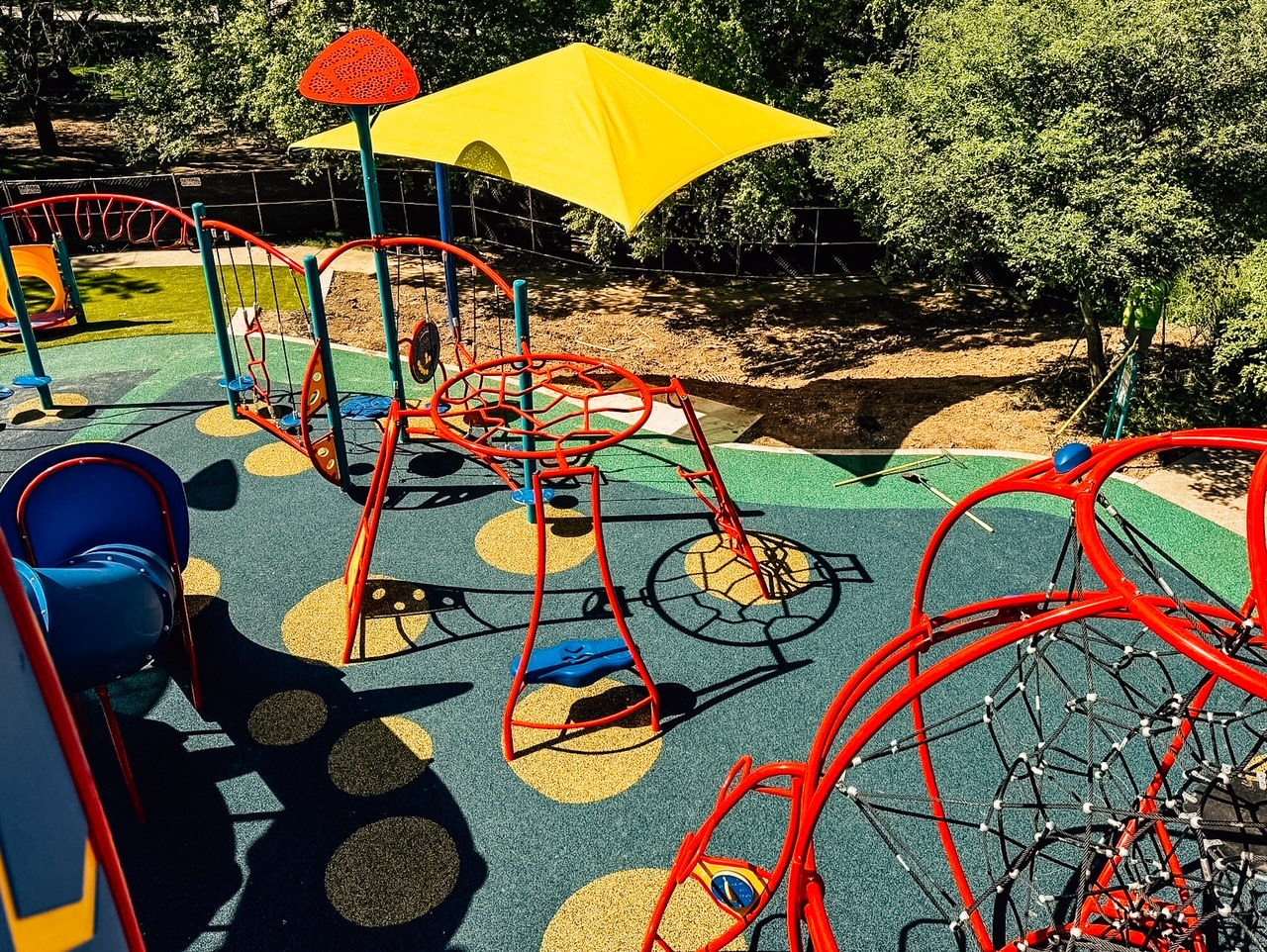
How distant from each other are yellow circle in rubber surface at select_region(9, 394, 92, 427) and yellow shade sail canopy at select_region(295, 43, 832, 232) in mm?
4857

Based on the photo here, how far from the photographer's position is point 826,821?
666 cm

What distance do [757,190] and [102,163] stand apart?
2026 centimetres

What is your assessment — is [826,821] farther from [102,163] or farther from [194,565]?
[102,163]

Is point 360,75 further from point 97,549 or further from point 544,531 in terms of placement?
point 97,549

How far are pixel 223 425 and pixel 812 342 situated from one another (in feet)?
30.9

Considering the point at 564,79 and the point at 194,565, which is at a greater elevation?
the point at 564,79

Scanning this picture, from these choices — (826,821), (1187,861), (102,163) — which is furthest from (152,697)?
(102,163)

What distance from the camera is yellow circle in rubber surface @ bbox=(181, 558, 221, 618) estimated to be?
28.7 ft

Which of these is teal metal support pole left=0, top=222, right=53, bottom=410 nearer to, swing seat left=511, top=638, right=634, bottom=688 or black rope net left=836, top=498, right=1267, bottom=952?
swing seat left=511, top=638, right=634, bottom=688

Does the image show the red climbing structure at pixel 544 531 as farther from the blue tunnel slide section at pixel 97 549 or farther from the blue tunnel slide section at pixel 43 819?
the blue tunnel slide section at pixel 43 819

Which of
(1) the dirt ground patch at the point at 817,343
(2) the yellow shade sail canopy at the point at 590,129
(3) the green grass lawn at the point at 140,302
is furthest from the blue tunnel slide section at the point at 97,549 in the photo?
(3) the green grass lawn at the point at 140,302

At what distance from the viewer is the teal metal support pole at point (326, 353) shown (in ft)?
31.2

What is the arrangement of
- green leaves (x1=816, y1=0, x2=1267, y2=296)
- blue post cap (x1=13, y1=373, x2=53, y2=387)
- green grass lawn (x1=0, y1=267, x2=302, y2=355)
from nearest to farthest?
green leaves (x1=816, y1=0, x2=1267, y2=296)
blue post cap (x1=13, y1=373, x2=53, y2=387)
green grass lawn (x1=0, y1=267, x2=302, y2=355)

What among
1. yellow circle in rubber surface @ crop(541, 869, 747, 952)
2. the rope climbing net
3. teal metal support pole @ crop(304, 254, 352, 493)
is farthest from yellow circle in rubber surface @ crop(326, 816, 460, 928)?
teal metal support pole @ crop(304, 254, 352, 493)
